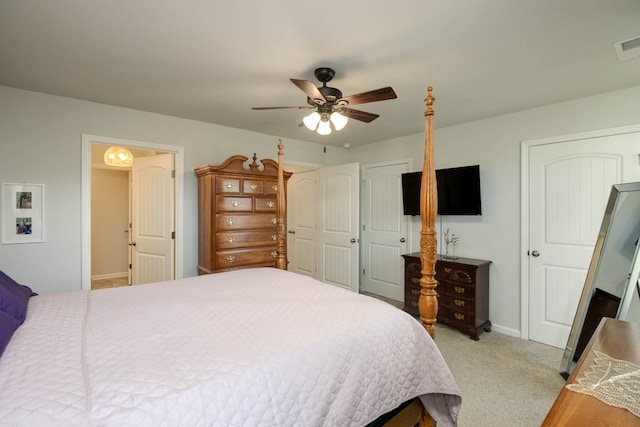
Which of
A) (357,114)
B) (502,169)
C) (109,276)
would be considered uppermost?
(357,114)

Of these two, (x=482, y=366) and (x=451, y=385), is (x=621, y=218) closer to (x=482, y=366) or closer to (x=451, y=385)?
(x=482, y=366)

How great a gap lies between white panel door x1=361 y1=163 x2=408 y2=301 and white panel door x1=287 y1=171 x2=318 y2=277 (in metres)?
0.84

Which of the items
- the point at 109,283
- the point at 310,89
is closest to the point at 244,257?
the point at 310,89

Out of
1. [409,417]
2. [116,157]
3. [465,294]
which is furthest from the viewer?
[116,157]

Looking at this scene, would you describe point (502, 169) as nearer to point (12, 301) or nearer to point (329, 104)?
point (329, 104)

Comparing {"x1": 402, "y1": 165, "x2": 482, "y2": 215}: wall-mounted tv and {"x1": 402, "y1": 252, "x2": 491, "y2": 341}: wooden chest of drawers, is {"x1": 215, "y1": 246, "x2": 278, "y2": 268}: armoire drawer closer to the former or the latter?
{"x1": 402, "y1": 252, "x2": 491, "y2": 341}: wooden chest of drawers

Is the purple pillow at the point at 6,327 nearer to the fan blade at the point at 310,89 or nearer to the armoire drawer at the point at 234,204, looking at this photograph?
the fan blade at the point at 310,89

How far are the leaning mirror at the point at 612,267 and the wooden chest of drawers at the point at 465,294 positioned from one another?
82 cm

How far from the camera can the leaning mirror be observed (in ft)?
6.93

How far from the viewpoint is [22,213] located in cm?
262

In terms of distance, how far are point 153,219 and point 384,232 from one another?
3086mm

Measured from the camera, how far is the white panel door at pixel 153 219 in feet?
11.3

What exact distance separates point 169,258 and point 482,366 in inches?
130

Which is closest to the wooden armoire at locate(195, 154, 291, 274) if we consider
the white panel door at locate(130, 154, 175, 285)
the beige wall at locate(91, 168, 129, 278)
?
the white panel door at locate(130, 154, 175, 285)
